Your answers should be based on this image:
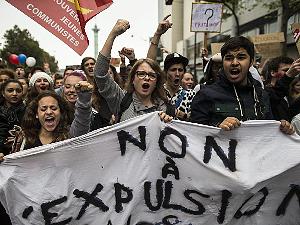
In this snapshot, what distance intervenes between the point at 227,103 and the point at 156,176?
0.69 metres

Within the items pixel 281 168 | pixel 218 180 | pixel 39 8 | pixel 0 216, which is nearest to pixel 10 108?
pixel 39 8

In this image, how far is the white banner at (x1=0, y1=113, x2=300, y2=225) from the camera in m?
2.87

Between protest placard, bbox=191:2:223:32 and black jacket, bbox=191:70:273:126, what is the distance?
4533 millimetres

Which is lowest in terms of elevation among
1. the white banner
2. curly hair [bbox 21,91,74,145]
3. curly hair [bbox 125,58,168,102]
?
the white banner

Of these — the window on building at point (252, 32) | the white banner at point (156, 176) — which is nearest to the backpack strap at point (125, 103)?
the white banner at point (156, 176)

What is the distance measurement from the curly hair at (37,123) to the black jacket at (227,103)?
0.94 metres

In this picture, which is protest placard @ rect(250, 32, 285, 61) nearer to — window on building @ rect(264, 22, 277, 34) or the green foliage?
window on building @ rect(264, 22, 277, 34)

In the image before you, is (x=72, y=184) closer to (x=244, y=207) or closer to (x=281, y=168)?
(x=244, y=207)

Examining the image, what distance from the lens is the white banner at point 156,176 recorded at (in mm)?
2871

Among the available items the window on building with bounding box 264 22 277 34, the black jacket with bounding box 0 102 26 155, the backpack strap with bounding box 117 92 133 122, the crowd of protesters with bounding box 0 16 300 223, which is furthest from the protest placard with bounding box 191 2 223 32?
the window on building with bounding box 264 22 277 34

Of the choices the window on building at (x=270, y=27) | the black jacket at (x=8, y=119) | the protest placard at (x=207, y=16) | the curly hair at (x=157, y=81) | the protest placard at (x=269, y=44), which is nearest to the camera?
the curly hair at (x=157, y=81)

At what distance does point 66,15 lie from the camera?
13.5 ft

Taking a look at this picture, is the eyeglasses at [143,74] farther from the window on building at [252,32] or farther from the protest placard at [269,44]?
the window on building at [252,32]

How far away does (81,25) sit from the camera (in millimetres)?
4141
